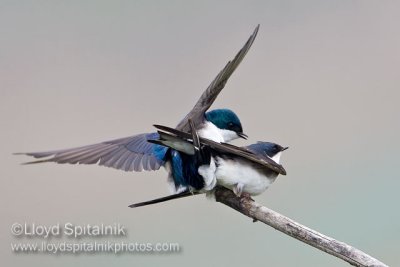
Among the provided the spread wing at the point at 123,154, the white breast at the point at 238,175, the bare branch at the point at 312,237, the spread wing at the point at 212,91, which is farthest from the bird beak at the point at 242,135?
the bare branch at the point at 312,237

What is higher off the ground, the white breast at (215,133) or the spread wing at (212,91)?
the spread wing at (212,91)

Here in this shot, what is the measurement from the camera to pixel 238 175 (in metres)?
2.29

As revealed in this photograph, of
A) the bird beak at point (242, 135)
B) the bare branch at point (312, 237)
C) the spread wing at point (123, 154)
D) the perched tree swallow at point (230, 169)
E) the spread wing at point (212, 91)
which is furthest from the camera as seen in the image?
the bird beak at point (242, 135)

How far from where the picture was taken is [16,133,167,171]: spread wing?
6.83 feet

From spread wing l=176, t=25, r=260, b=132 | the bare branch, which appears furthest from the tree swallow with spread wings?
the bare branch

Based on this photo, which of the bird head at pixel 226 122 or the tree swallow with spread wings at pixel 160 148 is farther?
the bird head at pixel 226 122

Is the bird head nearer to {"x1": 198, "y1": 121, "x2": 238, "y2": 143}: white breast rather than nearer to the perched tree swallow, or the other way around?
{"x1": 198, "y1": 121, "x2": 238, "y2": 143}: white breast

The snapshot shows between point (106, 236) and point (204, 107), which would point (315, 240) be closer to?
point (106, 236)

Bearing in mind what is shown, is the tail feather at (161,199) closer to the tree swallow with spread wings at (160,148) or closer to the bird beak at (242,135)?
the tree swallow with spread wings at (160,148)

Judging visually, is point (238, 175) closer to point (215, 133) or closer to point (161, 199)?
point (161, 199)

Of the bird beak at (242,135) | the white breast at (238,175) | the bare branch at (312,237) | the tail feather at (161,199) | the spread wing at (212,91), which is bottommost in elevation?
the tail feather at (161,199)

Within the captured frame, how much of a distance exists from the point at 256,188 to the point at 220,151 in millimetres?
152

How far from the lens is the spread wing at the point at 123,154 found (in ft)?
6.83

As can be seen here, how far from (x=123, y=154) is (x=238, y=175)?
1.13ft
